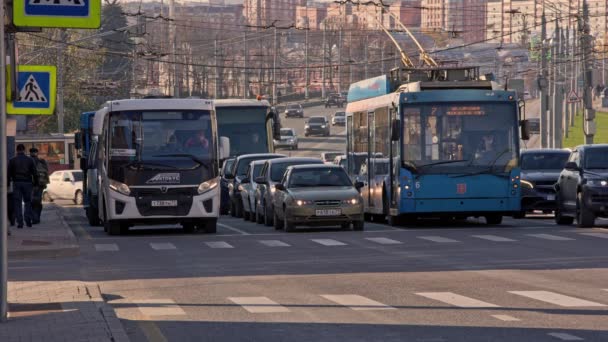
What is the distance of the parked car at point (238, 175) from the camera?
135 ft

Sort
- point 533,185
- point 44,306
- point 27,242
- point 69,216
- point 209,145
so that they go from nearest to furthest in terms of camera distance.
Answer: point 44,306 → point 27,242 → point 209,145 → point 533,185 → point 69,216

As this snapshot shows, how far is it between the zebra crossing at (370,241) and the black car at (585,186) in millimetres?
1584

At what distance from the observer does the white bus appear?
29875 millimetres

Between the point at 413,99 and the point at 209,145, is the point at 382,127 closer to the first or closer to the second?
the point at 413,99

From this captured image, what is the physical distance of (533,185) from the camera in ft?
120

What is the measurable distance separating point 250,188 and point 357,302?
23064mm

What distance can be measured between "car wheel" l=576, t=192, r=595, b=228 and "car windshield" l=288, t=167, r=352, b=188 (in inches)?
187

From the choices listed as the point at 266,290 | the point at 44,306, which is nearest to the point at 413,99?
the point at 266,290

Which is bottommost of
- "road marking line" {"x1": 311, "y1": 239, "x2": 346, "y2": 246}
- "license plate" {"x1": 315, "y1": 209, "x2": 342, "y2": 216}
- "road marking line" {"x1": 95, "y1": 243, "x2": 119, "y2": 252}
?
"road marking line" {"x1": 95, "y1": 243, "x2": 119, "y2": 252}

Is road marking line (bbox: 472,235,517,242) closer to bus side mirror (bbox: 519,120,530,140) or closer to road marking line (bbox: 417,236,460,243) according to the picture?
road marking line (bbox: 417,236,460,243)

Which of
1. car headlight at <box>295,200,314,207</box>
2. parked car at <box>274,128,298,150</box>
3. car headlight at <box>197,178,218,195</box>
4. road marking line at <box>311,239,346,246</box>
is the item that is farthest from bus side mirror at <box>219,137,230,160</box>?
parked car at <box>274,128,298,150</box>

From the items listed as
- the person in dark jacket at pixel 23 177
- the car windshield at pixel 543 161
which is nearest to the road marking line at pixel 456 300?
the person in dark jacket at pixel 23 177

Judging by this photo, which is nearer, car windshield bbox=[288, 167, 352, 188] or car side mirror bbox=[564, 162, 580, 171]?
car side mirror bbox=[564, 162, 580, 171]

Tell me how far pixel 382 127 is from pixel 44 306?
755 inches
